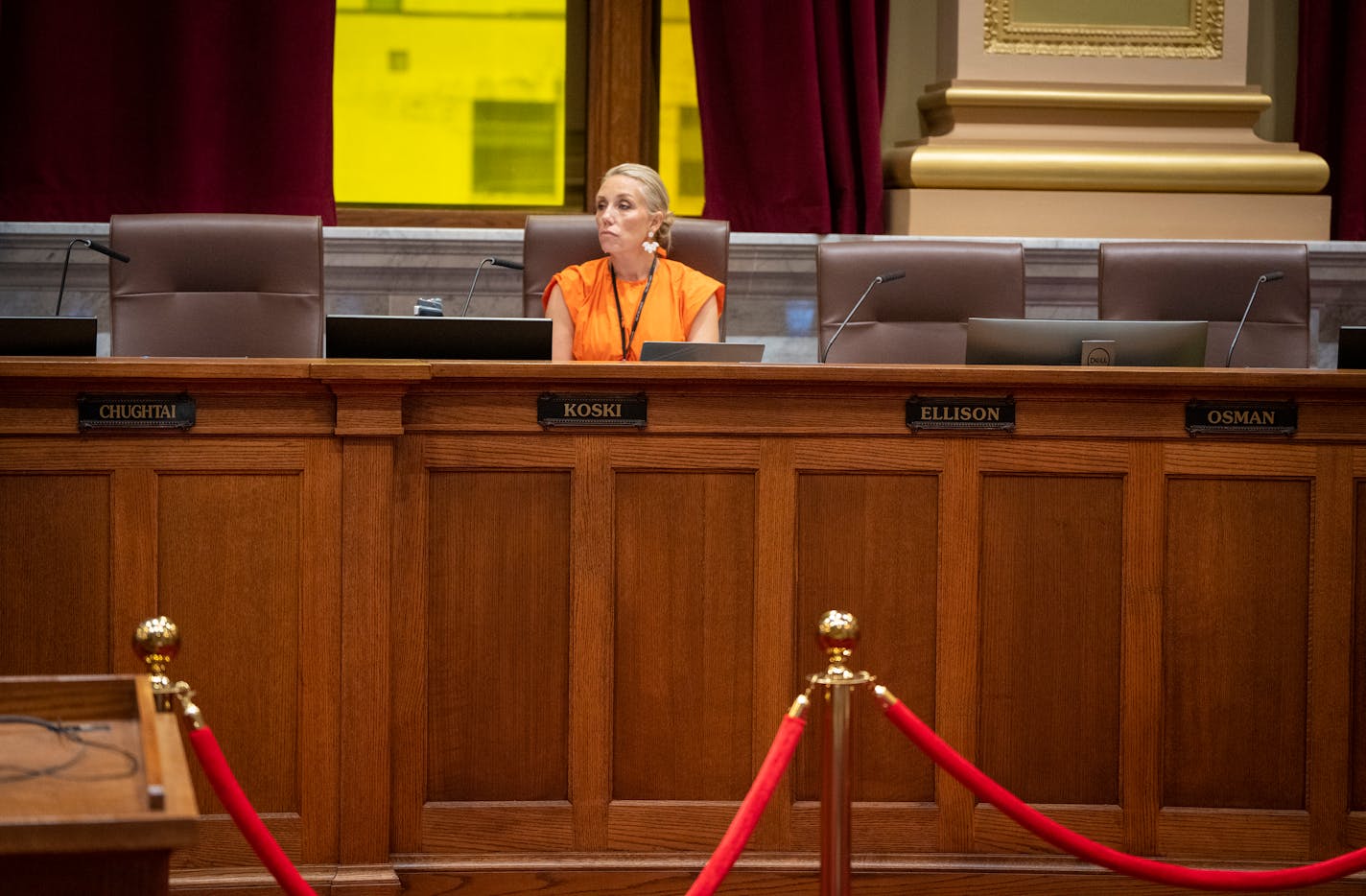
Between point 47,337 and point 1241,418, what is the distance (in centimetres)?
204

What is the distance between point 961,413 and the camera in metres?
2.50

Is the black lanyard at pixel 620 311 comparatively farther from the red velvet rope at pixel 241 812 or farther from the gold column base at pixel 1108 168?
the red velvet rope at pixel 241 812

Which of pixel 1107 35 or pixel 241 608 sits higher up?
pixel 1107 35

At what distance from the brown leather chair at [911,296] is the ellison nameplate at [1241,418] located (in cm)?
107

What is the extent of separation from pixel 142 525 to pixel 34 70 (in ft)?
7.97

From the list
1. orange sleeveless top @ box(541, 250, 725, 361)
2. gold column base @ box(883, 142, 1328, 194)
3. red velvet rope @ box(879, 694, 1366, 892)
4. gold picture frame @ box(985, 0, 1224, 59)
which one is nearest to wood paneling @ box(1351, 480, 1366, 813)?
red velvet rope @ box(879, 694, 1366, 892)

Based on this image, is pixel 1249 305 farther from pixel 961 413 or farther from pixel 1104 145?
pixel 1104 145

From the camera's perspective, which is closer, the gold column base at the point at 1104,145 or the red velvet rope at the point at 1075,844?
the red velvet rope at the point at 1075,844

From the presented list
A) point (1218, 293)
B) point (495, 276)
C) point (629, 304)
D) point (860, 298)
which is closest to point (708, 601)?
point (860, 298)

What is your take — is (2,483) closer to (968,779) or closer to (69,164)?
(968,779)

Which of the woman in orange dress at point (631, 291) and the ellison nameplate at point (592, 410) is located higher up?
the woman in orange dress at point (631, 291)

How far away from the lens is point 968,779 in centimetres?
197

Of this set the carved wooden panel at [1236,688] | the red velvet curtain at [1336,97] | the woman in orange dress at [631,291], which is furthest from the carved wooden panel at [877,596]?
A: the red velvet curtain at [1336,97]

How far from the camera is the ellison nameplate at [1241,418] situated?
2.52 metres
